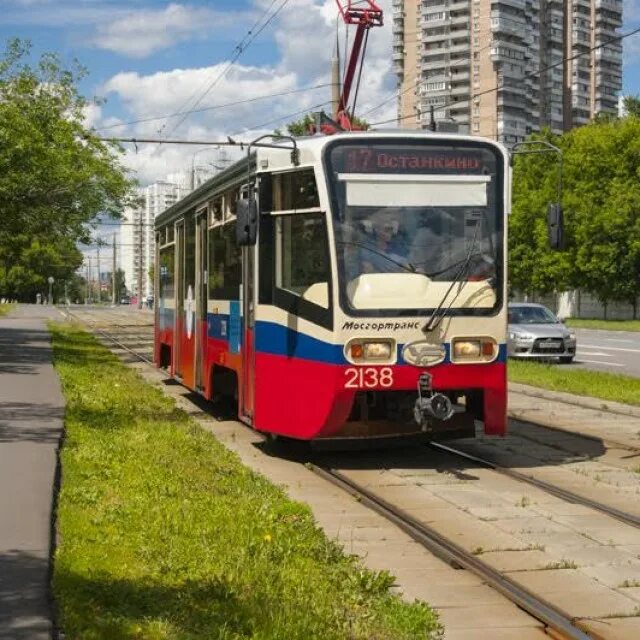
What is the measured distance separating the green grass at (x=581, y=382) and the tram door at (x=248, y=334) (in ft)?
24.1

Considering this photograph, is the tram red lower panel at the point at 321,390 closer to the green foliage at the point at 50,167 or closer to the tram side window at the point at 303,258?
the tram side window at the point at 303,258

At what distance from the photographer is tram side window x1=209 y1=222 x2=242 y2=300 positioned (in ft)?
37.4

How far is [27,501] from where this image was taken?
7.40 m

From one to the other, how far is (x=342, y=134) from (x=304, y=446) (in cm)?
346

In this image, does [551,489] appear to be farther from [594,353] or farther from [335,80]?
[594,353]

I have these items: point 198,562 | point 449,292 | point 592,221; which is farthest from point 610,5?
point 198,562

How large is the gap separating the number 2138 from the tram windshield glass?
1.63 feet

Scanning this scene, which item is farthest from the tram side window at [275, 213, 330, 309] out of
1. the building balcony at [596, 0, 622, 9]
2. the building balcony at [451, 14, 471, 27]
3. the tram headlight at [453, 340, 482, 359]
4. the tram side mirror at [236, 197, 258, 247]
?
the building balcony at [596, 0, 622, 9]

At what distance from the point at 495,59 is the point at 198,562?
349 ft

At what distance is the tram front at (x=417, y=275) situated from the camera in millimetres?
9461

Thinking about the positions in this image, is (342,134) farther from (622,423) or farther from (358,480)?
(622,423)

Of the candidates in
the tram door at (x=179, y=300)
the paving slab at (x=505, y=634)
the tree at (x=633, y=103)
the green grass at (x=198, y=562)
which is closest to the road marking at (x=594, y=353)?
the tram door at (x=179, y=300)

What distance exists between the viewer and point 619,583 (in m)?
5.85

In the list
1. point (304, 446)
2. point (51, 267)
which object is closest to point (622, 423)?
point (304, 446)
